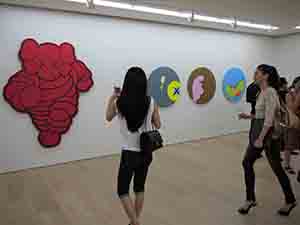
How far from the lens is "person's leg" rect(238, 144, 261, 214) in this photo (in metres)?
2.75

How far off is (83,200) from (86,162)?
1601 mm

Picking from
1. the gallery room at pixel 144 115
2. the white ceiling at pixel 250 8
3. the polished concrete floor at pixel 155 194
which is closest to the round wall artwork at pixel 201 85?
the gallery room at pixel 144 115

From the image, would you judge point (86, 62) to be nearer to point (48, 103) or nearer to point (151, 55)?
point (48, 103)

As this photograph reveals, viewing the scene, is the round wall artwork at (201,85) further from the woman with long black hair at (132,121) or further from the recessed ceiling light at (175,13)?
the woman with long black hair at (132,121)

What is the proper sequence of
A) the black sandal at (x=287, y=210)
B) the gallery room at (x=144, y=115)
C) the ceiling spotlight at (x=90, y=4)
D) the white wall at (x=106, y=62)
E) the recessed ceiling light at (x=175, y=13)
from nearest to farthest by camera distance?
the gallery room at (x=144, y=115) → the black sandal at (x=287, y=210) → the ceiling spotlight at (x=90, y=4) → the recessed ceiling light at (x=175, y=13) → the white wall at (x=106, y=62)

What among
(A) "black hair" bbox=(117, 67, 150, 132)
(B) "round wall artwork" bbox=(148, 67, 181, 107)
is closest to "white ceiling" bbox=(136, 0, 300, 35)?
(B) "round wall artwork" bbox=(148, 67, 181, 107)

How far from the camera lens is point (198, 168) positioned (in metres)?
4.48

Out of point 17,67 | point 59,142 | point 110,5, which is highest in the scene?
point 110,5

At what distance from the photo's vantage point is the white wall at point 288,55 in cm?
722

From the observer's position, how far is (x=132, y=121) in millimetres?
2197

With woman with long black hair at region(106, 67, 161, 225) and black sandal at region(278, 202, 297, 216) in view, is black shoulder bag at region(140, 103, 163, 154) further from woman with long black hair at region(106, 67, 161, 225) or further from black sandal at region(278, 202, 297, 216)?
black sandal at region(278, 202, 297, 216)

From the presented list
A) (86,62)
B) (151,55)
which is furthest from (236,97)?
(86,62)

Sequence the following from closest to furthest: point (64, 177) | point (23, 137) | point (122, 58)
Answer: point (64, 177), point (23, 137), point (122, 58)

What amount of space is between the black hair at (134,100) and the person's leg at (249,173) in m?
1.26
